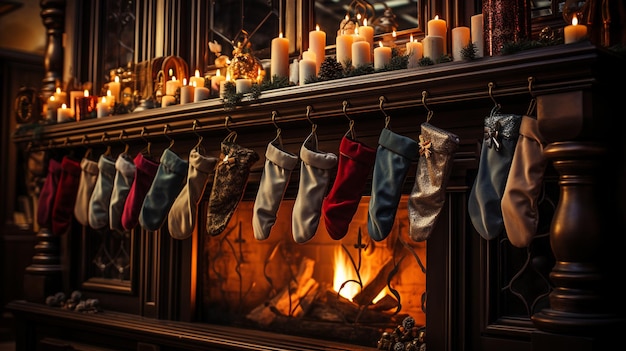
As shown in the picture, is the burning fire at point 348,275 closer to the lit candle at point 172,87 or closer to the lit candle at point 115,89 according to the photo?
the lit candle at point 172,87

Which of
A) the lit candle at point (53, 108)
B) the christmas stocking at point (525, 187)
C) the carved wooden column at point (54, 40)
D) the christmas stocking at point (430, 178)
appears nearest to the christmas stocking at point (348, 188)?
the christmas stocking at point (430, 178)

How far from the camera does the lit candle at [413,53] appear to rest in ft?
8.75

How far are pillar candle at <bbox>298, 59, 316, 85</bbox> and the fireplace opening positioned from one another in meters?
0.60

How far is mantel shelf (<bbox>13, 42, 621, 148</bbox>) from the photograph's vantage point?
2.14m

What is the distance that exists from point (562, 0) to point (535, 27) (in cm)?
13

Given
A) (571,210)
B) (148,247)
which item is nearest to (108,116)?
(148,247)

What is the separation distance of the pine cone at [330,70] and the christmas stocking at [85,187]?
1.59 m

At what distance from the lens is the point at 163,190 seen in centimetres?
327

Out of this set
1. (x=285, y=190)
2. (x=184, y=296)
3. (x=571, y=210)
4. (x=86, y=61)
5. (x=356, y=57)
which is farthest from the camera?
(x=86, y=61)

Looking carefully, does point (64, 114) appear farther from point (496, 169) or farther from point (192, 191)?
point (496, 169)

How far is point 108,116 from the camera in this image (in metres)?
3.73

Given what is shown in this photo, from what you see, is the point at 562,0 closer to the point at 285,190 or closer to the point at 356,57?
the point at 356,57

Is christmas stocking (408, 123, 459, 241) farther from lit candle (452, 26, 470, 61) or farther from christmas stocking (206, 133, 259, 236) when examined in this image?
christmas stocking (206, 133, 259, 236)

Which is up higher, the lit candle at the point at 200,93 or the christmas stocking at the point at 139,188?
the lit candle at the point at 200,93
